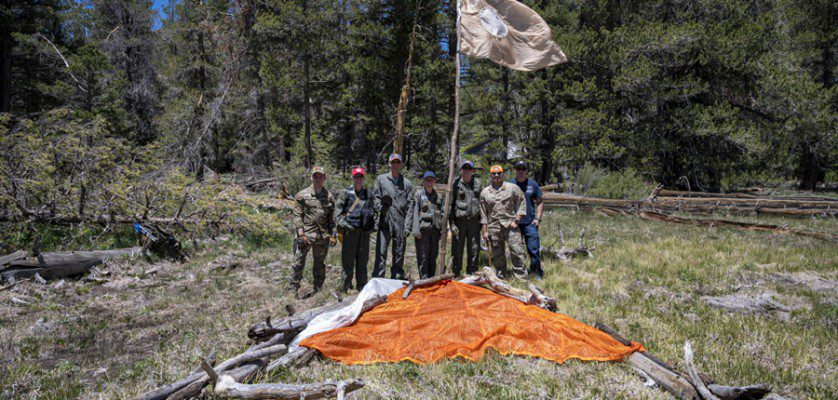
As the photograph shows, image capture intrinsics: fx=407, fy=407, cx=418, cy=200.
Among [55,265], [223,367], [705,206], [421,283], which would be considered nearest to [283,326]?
[223,367]

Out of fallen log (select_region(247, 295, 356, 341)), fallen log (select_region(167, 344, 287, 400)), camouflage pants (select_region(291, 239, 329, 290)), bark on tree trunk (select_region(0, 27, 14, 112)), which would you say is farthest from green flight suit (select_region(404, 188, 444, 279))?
bark on tree trunk (select_region(0, 27, 14, 112))

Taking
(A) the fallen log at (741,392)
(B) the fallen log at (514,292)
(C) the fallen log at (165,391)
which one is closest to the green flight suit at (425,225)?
(B) the fallen log at (514,292)

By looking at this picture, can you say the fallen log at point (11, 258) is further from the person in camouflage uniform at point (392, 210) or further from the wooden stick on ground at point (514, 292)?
the wooden stick on ground at point (514, 292)

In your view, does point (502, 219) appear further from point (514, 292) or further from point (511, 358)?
point (511, 358)

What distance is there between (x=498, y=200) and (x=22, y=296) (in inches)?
308

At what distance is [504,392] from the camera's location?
331cm

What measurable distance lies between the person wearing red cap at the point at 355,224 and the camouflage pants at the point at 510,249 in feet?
7.00

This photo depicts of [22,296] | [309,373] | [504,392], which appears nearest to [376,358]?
[309,373]

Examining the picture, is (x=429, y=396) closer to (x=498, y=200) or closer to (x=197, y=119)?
(x=498, y=200)

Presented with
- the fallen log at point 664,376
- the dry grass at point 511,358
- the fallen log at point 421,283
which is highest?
the fallen log at point 421,283

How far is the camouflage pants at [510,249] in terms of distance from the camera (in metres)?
6.88

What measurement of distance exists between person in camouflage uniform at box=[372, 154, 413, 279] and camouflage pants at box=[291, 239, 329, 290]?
0.90 metres

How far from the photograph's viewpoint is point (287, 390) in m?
3.05

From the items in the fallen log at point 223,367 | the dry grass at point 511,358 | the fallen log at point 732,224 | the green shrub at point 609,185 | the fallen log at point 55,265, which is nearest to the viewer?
the fallen log at point 223,367
